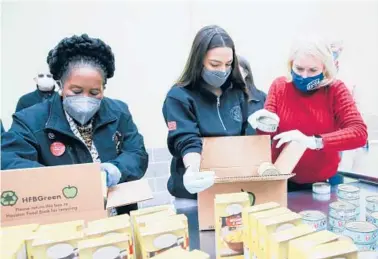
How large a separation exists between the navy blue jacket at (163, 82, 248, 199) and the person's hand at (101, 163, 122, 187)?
0.93 feet

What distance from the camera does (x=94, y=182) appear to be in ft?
3.59

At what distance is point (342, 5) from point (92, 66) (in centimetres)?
281

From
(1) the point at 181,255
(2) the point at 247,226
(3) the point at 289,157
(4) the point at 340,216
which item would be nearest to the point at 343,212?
(4) the point at 340,216

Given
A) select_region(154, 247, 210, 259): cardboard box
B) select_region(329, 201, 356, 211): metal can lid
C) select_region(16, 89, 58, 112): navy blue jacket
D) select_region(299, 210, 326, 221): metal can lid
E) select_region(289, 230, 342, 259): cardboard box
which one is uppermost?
select_region(16, 89, 58, 112): navy blue jacket

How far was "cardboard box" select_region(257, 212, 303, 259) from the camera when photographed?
0.81 meters

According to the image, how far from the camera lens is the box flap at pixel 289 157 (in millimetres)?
1440

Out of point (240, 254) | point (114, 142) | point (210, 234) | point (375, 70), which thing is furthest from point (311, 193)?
point (375, 70)

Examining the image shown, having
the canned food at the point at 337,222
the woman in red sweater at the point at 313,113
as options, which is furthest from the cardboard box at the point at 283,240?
the woman in red sweater at the point at 313,113

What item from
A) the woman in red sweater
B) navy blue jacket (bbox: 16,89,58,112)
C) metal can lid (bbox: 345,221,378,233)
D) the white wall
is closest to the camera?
metal can lid (bbox: 345,221,378,233)

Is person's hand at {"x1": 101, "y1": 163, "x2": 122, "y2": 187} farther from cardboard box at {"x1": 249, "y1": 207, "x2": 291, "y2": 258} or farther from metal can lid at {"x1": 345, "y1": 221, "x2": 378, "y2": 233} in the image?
metal can lid at {"x1": 345, "y1": 221, "x2": 378, "y2": 233}

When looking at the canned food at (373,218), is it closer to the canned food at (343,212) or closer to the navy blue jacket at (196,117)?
the canned food at (343,212)

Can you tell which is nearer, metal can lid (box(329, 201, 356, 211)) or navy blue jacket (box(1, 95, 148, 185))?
metal can lid (box(329, 201, 356, 211))

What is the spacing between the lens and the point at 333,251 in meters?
0.70

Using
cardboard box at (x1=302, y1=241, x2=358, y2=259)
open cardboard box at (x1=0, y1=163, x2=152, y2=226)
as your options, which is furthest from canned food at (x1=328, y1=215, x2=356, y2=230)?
open cardboard box at (x1=0, y1=163, x2=152, y2=226)
